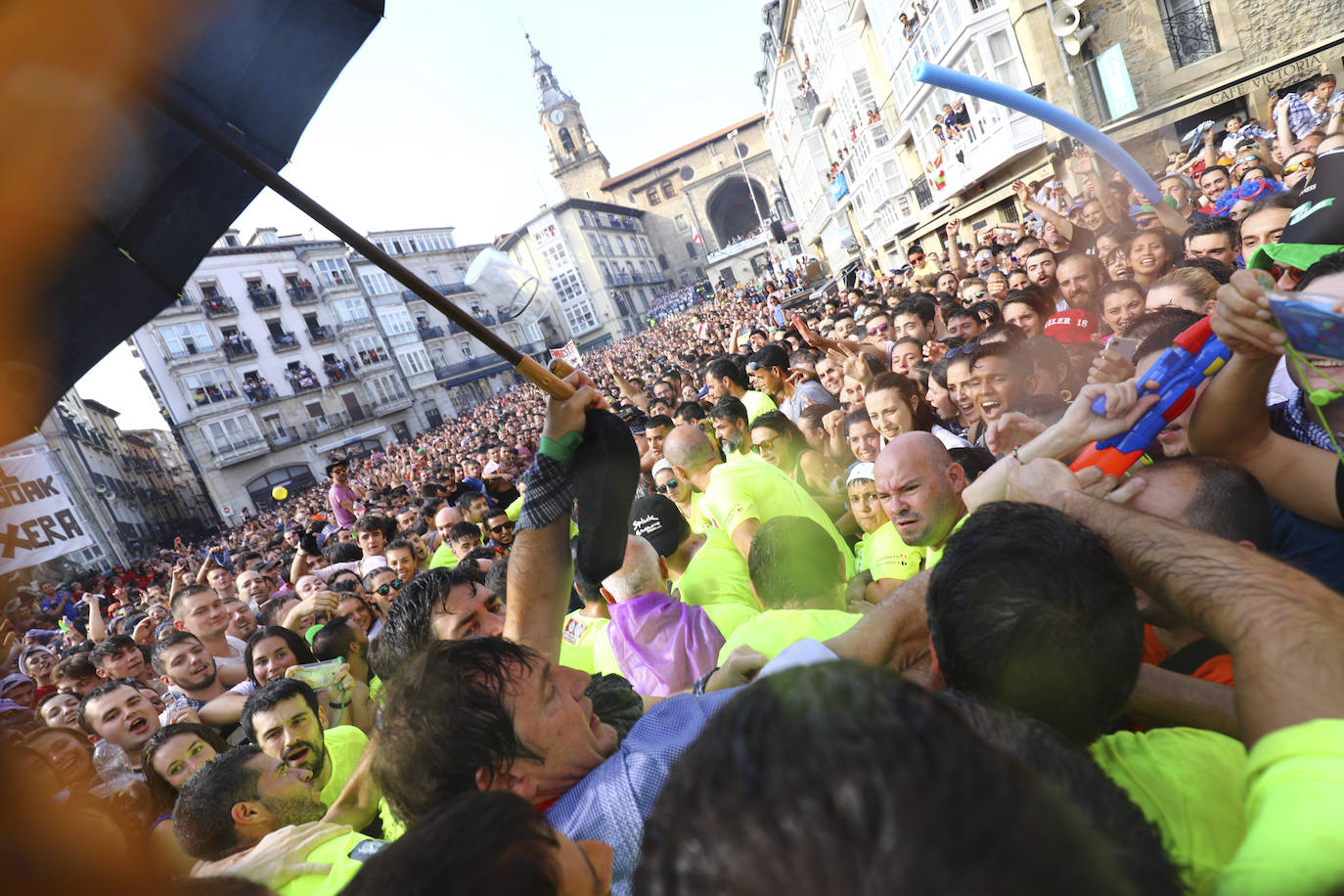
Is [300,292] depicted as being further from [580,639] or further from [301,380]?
[580,639]

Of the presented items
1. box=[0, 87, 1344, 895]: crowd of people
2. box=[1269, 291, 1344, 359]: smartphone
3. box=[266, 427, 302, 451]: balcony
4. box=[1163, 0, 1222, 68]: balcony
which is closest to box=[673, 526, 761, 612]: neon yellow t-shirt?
box=[0, 87, 1344, 895]: crowd of people

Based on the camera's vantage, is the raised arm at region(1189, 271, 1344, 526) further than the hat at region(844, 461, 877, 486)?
No

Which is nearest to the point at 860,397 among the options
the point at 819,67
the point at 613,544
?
the point at 613,544

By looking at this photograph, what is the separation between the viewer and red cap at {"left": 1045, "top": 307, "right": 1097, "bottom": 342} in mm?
5230

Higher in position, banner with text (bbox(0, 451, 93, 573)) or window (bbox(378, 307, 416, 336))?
window (bbox(378, 307, 416, 336))

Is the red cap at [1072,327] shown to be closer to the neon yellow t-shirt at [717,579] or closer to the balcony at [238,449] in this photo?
the neon yellow t-shirt at [717,579]

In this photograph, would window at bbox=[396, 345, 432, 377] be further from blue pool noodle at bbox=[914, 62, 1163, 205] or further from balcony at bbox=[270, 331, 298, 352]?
blue pool noodle at bbox=[914, 62, 1163, 205]

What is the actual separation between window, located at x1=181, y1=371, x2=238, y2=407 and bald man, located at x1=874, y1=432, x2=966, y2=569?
44312 millimetres

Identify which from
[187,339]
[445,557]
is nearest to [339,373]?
[187,339]

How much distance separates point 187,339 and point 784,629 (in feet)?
148

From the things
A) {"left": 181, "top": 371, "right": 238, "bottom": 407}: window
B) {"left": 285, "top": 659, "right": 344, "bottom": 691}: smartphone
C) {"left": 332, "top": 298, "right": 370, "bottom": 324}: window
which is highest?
{"left": 332, "top": 298, "right": 370, "bottom": 324}: window

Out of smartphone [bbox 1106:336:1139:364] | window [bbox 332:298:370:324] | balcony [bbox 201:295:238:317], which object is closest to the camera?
smartphone [bbox 1106:336:1139:364]

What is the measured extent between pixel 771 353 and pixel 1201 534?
7035 mm

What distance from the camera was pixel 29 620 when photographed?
34.8ft
